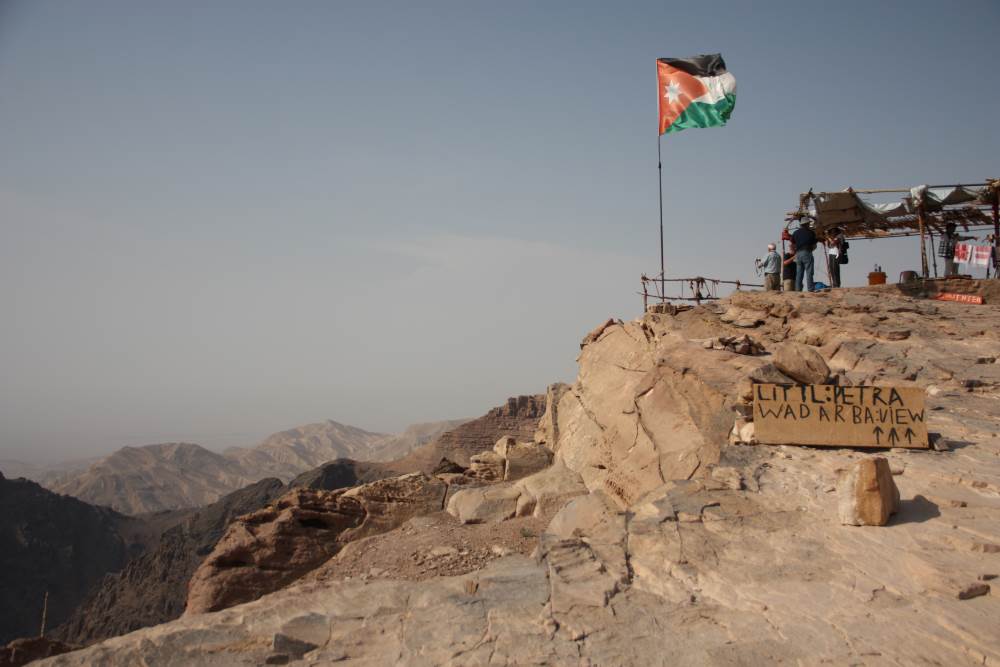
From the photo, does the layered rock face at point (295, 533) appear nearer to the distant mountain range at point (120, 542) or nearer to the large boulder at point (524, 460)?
the large boulder at point (524, 460)

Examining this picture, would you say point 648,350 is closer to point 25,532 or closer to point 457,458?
point 457,458

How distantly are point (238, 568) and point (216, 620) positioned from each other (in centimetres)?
404

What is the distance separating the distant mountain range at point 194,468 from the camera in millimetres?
70688

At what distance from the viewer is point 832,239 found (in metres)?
16.2

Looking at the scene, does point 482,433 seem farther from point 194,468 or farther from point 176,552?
point 194,468

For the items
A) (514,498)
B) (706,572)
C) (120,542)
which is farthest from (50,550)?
(706,572)

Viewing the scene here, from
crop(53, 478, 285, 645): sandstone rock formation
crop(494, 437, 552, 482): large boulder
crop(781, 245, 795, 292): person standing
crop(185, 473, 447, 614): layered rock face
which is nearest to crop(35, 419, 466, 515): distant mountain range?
crop(53, 478, 285, 645): sandstone rock formation

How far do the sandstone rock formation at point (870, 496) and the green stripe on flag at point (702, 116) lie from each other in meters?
11.2

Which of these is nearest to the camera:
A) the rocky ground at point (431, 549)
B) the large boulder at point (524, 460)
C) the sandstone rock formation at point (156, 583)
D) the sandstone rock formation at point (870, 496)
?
the sandstone rock formation at point (870, 496)

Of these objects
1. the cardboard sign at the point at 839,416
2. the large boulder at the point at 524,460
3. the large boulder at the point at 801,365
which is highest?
the large boulder at the point at 801,365

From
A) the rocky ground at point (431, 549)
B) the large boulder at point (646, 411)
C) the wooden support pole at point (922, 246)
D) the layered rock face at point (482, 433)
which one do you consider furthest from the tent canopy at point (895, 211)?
the layered rock face at point (482, 433)

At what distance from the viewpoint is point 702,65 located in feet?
50.7

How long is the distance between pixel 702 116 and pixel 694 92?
0.59 m

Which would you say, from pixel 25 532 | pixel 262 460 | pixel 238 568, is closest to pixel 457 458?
pixel 25 532
